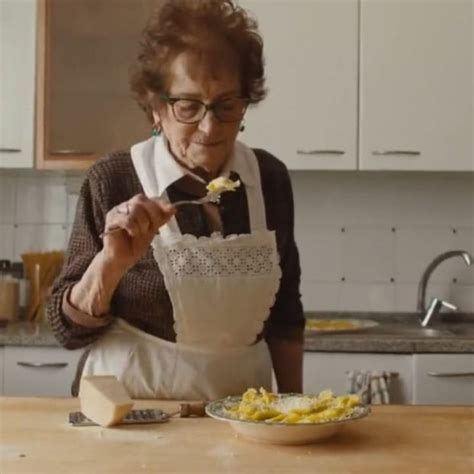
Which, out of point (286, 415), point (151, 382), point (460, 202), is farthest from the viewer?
point (460, 202)

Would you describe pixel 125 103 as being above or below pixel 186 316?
above

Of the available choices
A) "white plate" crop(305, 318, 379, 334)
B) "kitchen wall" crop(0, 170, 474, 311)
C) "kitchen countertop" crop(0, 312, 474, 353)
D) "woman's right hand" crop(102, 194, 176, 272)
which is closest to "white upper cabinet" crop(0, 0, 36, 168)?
"kitchen wall" crop(0, 170, 474, 311)

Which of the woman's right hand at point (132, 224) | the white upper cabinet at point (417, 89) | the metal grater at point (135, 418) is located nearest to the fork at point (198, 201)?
the woman's right hand at point (132, 224)

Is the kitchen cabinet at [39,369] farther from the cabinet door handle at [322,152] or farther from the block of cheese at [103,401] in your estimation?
the block of cheese at [103,401]

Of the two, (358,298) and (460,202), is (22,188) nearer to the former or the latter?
(358,298)

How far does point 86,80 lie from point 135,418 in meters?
1.55

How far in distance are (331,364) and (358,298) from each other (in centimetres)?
52

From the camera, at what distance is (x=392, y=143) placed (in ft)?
8.01

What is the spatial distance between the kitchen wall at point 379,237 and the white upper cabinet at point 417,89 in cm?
27

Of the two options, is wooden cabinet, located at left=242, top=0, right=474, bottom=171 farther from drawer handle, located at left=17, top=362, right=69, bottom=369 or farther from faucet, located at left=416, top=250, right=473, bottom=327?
drawer handle, located at left=17, top=362, right=69, bottom=369

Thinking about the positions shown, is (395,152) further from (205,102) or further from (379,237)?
(205,102)

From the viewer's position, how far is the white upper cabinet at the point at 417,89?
2.44 m

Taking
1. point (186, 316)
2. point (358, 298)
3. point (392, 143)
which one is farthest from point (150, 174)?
point (358, 298)

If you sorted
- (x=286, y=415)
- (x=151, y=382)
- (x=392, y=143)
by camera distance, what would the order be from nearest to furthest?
(x=286, y=415), (x=151, y=382), (x=392, y=143)
